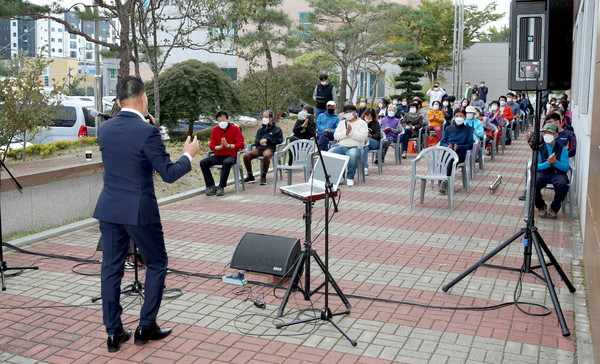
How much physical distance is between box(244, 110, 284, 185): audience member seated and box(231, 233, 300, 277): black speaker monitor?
6461mm

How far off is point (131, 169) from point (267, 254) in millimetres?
1871

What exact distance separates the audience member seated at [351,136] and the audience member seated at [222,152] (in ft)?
6.73

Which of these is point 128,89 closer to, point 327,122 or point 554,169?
point 554,169

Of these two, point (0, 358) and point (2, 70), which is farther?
point (2, 70)

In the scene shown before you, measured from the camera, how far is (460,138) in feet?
40.7

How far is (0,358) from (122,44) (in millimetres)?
13195

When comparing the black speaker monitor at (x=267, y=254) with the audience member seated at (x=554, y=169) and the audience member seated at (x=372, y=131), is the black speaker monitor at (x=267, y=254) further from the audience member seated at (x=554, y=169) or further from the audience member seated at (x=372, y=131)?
the audience member seated at (x=372, y=131)

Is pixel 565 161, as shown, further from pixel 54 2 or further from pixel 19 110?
pixel 54 2

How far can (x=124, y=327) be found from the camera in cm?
561

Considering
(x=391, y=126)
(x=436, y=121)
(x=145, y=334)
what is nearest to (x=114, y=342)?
(x=145, y=334)

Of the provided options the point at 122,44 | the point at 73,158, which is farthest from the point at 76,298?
the point at 122,44

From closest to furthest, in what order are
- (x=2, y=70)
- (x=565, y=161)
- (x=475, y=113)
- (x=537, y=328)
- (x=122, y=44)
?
(x=537, y=328), (x=565, y=161), (x=2, y=70), (x=475, y=113), (x=122, y=44)

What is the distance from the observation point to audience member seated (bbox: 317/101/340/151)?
15.1 metres

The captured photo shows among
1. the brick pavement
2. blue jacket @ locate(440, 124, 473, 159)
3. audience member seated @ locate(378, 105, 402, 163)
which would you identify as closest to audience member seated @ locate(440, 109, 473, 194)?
blue jacket @ locate(440, 124, 473, 159)
